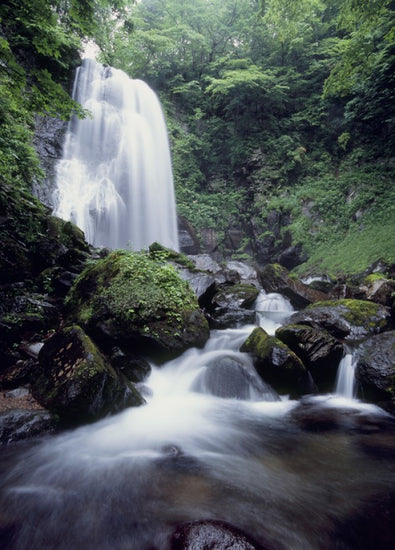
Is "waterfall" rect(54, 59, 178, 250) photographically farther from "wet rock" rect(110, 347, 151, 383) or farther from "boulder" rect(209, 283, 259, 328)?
"wet rock" rect(110, 347, 151, 383)

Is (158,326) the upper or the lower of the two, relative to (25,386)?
upper

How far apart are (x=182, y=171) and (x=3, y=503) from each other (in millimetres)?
20860

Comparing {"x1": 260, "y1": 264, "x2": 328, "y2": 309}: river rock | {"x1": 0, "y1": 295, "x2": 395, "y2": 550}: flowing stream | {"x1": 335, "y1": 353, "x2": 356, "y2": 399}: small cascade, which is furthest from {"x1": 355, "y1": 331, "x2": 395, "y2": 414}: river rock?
{"x1": 260, "y1": 264, "x2": 328, "y2": 309}: river rock

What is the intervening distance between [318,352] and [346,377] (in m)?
0.74

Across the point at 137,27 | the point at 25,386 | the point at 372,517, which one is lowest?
the point at 372,517

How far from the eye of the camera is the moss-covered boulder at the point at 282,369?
5020 millimetres

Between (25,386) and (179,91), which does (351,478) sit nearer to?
(25,386)

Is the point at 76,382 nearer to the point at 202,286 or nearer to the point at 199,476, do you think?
the point at 199,476

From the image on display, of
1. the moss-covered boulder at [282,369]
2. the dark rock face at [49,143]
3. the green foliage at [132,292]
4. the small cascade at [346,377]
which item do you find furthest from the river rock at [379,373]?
the dark rock face at [49,143]

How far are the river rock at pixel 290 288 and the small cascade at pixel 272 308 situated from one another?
24cm

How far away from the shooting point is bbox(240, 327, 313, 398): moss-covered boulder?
5020 millimetres

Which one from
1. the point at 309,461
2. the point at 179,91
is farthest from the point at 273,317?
the point at 179,91

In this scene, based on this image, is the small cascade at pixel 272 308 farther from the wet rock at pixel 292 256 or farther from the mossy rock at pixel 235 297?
the wet rock at pixel 292 256

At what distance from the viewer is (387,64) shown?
13133 millimetres
